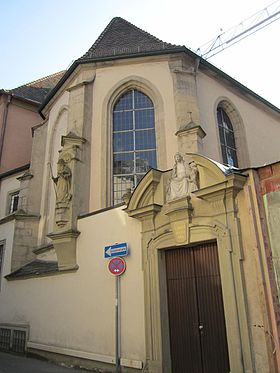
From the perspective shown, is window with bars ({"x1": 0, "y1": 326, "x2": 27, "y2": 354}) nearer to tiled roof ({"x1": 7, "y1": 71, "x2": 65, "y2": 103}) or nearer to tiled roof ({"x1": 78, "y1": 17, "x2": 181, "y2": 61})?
tiled roof ({"x1": 78, "y1": 17, "x2": 181, "y2": 61})

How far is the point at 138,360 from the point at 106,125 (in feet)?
25.3

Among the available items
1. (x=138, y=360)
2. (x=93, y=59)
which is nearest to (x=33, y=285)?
(x=138, y=360)

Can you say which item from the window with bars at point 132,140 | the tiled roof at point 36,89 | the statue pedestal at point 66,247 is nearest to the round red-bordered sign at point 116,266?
the statue pedestal at point 66,247

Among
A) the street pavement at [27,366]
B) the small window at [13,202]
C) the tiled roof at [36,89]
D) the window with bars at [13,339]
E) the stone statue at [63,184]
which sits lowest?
the street pavement at [27,366]

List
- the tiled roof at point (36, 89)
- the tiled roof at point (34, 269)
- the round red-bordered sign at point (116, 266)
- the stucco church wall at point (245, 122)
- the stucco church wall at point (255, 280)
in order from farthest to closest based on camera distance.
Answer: the tiled roof at point (36, 89) < the stucco church wall at point (245, 122) < the tiled roof at point (34, 269) < the round red-bordered sign at point (116, 266) < the stucco church wall at point (255, 280)

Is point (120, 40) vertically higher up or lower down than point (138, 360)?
higher up

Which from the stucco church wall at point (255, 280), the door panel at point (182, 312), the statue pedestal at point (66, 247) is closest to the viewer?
the stucco church wall at point (255, 280)

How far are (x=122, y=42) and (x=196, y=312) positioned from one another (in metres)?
11.8

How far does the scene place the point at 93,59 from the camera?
12680 millimetres

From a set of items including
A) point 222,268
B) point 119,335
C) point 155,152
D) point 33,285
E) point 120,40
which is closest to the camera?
point 222,268

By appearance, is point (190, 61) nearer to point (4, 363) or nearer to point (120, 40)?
point (120, 40)

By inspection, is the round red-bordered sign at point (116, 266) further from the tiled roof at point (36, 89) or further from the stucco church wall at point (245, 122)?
the tiled roof at point (36, 89)

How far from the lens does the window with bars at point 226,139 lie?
13.2m

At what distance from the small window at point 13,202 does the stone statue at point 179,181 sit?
→ 10091mm
